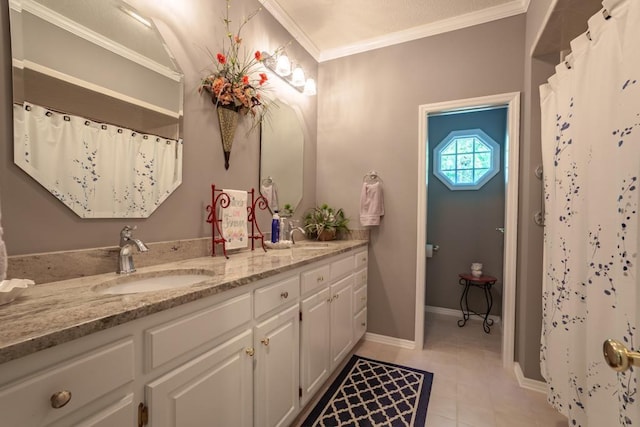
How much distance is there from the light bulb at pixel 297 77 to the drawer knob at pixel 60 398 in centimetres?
231

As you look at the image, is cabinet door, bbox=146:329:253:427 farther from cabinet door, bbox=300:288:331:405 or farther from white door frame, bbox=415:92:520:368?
white door frame, bbox=415:92:520:368

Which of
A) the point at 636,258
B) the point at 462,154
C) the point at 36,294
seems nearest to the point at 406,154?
the point at 462,154

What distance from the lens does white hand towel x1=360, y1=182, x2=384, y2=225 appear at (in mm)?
2449

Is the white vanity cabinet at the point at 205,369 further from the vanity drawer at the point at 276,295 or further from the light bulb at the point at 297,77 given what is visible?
the light bulb at the point at 297,77

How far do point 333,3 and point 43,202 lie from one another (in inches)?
85.0

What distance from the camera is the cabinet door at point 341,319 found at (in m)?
1.88

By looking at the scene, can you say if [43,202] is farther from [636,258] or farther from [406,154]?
[406,154]

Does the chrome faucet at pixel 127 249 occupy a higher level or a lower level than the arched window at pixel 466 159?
lower

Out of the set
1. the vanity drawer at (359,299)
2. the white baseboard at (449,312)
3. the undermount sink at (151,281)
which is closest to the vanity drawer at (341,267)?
the vanity drawer at (359,299)

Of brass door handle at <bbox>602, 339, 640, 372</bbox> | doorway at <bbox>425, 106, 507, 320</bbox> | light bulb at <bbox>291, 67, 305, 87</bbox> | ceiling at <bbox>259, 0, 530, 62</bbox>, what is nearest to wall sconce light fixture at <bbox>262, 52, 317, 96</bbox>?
light bulb at <bbox>291, 67, 305, 87</bbox>

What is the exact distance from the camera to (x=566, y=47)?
1.71m

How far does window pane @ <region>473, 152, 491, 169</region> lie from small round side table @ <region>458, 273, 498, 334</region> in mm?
1188

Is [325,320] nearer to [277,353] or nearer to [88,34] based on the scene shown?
[277,353]

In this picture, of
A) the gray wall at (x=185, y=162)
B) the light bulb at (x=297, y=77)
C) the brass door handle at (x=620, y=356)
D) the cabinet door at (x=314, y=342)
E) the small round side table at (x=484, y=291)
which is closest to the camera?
the brass door handle at (x=620, y=356)
